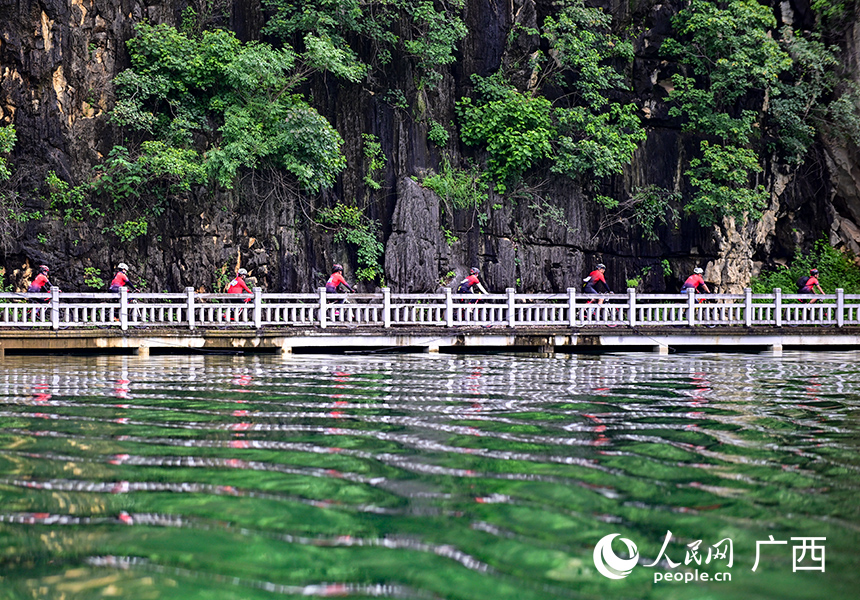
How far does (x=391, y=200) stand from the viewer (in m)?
28.4

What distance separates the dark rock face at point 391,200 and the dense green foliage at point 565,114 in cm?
94

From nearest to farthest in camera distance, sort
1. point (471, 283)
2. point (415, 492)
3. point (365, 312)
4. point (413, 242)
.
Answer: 1. point (415, 492)
2. point (365, 312)
3. point (471, 283)
4. point (413, 242)

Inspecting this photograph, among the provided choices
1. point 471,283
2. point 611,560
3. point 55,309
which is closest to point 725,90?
point 471,283

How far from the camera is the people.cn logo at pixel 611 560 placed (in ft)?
12.1

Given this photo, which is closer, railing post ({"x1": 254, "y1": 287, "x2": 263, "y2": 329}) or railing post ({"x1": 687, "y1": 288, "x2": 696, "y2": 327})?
railing post ({"x1": 254, "y1": 287, "x2": 263, "y2": 329})

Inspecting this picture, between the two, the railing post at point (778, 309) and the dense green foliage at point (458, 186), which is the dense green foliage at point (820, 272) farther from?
the dense green foliage at point (458, 186)

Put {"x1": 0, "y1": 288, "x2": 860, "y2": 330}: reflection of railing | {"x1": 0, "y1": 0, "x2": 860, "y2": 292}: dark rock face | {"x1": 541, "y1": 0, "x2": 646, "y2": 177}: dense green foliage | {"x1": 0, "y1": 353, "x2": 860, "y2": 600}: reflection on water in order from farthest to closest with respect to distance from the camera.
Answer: {"x1": 541, "y1": 0, "x2": 646, "y2": 177}: dense green foliage, {"x1": 0, "y1": 0, "x2": 860, "y2": 292}: dark rock face, {"x1": 0, "y1": 288, "x2": 860, "y2": 330}: reflection of railing, {"x1": 0, "y1": 353, "x2": 860, "y2": 600}: reflection on water

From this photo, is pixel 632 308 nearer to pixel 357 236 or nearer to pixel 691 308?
pixel 691 308

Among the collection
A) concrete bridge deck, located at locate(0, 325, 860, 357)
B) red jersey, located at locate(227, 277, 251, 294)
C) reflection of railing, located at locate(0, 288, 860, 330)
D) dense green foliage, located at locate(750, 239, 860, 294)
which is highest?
dense green foliage, located at locate(750, 239, 860, 294)

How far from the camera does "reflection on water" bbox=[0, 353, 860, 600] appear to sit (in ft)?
11.9

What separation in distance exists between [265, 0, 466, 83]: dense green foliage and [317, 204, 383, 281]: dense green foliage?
15.9 ft

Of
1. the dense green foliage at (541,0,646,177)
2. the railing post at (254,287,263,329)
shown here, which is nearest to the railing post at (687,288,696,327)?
the dense green foliage at (541,0,646,177)

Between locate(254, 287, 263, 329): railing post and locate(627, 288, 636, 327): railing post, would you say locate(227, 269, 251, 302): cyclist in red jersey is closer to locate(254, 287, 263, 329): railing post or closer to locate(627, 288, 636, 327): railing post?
locate(254, 287, 263, 329): railing post

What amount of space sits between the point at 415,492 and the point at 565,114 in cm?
2657
